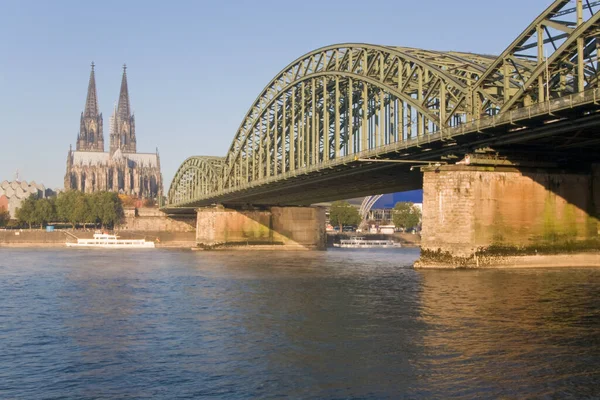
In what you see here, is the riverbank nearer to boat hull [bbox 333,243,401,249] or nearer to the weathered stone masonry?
the weathered stone masonry

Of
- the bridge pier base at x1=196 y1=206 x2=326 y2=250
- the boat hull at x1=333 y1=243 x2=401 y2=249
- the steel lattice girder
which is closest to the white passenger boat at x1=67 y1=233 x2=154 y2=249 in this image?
the steel lattice girder

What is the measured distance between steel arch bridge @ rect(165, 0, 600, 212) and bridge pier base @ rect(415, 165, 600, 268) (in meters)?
3.53

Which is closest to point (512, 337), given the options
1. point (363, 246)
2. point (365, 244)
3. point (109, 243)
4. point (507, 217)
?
point (507, 217)

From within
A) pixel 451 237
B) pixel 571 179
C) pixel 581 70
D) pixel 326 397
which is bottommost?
pixel 326 397

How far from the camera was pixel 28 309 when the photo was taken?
38.2 metres

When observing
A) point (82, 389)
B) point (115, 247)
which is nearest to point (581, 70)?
point (82, 389)

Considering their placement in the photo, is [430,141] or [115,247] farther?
[115,247]

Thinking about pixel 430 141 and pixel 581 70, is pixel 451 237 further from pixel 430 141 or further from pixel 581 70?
pixel 581 70

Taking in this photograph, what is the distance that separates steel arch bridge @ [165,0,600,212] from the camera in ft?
166

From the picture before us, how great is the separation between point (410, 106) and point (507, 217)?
1787cm

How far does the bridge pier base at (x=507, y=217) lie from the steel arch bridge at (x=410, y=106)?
11.6 feet

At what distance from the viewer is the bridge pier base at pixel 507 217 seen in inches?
2267

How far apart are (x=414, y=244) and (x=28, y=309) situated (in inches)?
5920

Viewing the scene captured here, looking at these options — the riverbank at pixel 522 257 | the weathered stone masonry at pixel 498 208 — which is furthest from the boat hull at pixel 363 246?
the weathered stone masonry at pixel 498 208
